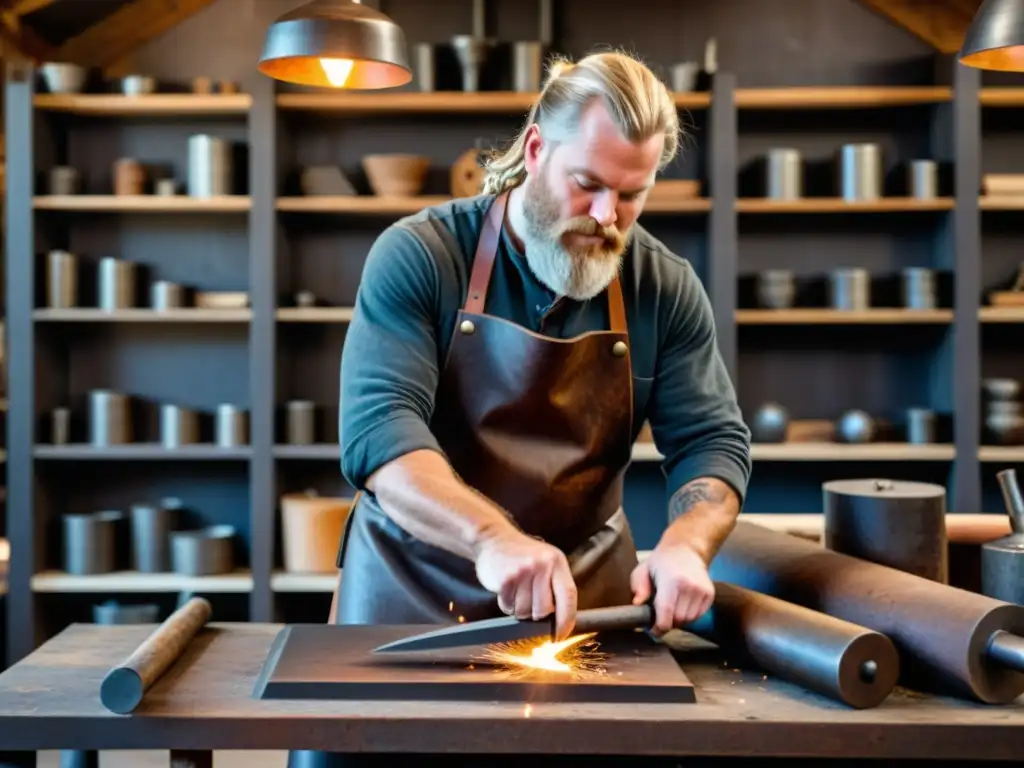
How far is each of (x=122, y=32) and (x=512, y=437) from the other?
350 centimetres

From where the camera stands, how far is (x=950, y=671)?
156 centimetres

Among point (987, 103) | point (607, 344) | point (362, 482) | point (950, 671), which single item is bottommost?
point (950, 671)

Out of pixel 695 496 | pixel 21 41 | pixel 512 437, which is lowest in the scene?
pixel 695 496

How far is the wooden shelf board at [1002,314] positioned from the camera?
14.5 ft

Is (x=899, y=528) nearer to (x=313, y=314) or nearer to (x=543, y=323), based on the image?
(x=543, y=323)

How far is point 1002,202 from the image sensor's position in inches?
174

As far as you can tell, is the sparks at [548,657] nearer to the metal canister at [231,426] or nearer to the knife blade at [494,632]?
the knife blade at [494,632]

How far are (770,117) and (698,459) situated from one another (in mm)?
3031

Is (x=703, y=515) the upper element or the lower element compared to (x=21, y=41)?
lower

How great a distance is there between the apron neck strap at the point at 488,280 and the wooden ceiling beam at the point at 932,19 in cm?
321

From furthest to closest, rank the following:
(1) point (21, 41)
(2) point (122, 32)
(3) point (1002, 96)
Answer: (2) point (122, 32), (1) point (21, 41), (3) point (1002, 96)

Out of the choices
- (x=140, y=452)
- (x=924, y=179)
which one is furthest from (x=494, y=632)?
(x=924, y=179)

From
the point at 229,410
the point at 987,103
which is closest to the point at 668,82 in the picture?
the point at 987,103

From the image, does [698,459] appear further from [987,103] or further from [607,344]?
[987,103]
